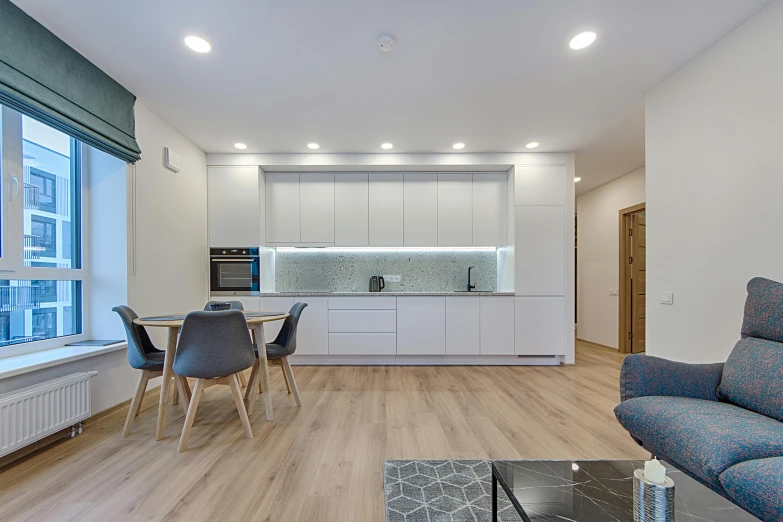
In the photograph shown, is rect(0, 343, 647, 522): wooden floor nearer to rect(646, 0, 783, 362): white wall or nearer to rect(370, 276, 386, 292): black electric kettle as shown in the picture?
rect(646, 0, 783, 362): white wall

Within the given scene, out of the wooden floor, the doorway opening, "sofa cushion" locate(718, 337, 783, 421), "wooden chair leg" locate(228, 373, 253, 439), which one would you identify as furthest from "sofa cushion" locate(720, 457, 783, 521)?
the doorway opening

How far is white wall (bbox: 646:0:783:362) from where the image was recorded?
199cm

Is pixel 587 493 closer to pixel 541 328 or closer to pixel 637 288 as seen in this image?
pixel 541 328

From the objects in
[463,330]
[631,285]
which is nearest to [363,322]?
[463,330]

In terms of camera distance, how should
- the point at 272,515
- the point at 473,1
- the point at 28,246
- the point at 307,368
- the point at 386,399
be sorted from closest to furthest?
the point at 272,515
the point at 473,1
the point at 28,246
the point at 386,399
the point at 307,368

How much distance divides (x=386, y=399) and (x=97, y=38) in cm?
335

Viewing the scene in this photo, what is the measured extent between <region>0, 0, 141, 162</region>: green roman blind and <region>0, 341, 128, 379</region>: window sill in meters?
1.50

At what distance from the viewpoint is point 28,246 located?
2420 millimetres

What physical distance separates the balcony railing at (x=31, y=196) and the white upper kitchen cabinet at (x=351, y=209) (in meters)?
2.71

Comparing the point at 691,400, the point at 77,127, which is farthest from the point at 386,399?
the point at 77,127

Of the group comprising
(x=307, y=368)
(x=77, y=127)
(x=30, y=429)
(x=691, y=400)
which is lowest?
(x=307, y=368)

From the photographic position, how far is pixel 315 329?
4336 mm

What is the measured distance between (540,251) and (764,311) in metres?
2.70

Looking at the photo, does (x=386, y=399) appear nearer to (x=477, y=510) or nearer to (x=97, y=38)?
(x=477, y=510)
